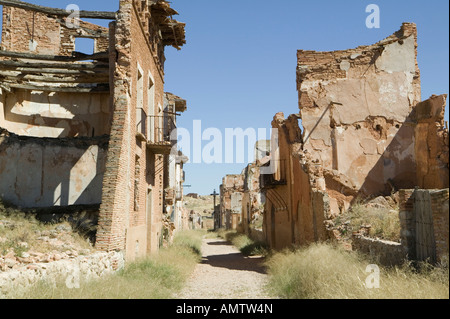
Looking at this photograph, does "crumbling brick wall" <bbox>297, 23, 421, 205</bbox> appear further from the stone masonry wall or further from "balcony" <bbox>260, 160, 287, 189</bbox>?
the stone masonry wall

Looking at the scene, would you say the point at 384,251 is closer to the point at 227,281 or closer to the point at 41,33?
the point at 227,281

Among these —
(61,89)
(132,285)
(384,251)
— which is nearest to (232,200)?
(61,89)

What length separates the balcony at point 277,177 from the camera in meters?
20.0

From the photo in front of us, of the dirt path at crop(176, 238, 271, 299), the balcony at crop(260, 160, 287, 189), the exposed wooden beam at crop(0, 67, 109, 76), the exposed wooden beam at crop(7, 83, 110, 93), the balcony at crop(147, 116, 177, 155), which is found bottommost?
the dirt path at crop(176, 238, 271, 299)

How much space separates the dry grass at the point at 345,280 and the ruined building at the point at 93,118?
450 centimetres

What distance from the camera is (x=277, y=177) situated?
22.5 metres

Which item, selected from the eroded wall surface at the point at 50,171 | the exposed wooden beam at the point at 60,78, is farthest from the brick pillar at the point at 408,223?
the exposed wooden beam at the point at 60,78

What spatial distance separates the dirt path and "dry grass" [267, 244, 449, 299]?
2.27 feet

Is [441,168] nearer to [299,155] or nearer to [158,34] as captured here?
[299,155]

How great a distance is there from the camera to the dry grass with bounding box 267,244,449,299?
21.3ft

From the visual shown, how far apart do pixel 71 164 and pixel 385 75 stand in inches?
509

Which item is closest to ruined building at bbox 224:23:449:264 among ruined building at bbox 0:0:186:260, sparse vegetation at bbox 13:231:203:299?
ruined building at bbox 0:0:186:260

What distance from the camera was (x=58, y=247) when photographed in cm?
931
